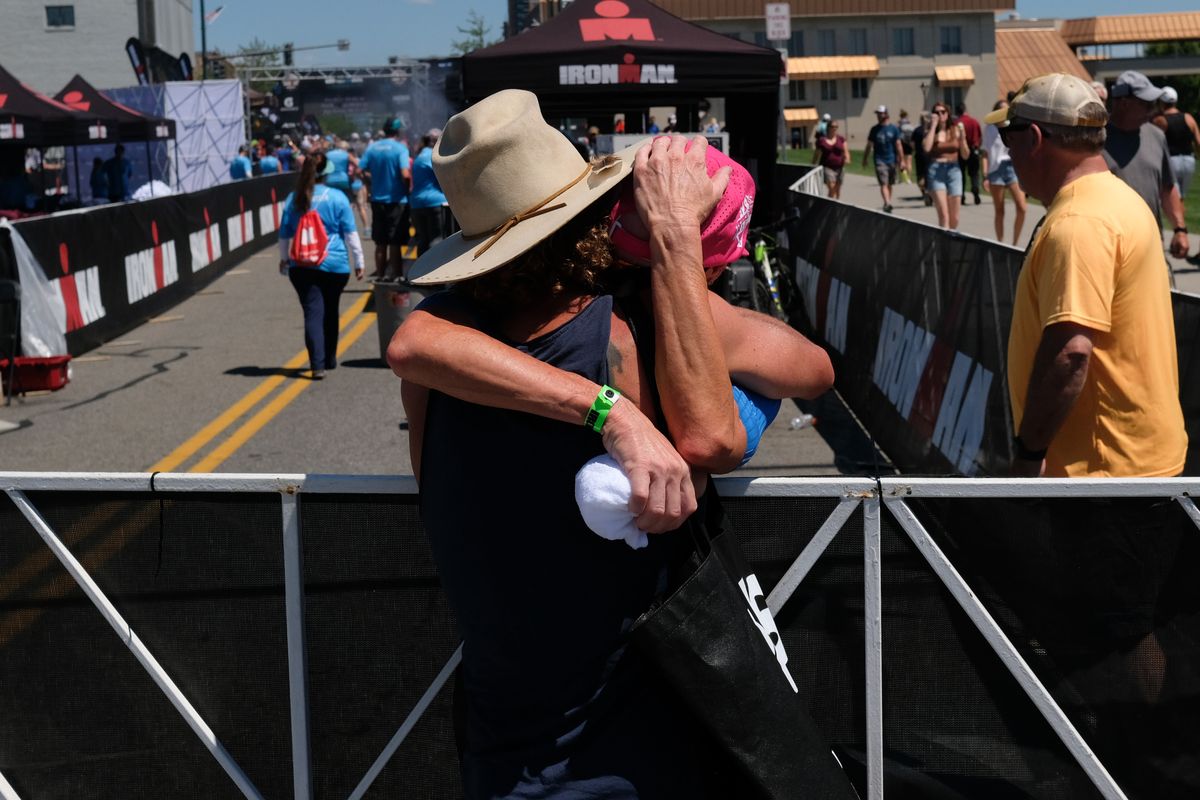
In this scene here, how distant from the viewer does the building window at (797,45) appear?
317ft

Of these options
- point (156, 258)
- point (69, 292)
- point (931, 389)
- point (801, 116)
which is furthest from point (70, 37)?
point (931, 389)

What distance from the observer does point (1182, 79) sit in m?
85.5

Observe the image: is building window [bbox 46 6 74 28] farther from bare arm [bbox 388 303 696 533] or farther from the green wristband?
the green wristband

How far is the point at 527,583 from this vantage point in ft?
7.36

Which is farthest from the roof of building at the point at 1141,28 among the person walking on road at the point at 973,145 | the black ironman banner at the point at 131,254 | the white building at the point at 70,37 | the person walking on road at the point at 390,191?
the person walking on road at the point at 390,191

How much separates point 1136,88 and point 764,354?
6.98m

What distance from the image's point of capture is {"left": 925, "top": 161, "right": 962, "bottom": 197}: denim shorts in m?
19.8

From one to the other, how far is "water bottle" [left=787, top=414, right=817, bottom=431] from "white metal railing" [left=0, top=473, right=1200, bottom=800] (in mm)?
7154

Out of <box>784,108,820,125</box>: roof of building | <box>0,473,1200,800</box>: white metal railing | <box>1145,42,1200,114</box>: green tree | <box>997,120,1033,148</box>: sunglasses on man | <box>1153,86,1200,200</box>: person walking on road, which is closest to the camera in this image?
<box>0,473,1200,800</box>: white metal railing

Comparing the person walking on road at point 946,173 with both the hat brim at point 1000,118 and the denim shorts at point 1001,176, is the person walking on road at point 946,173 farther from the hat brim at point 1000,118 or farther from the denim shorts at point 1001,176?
the hat brim at point 1000,118

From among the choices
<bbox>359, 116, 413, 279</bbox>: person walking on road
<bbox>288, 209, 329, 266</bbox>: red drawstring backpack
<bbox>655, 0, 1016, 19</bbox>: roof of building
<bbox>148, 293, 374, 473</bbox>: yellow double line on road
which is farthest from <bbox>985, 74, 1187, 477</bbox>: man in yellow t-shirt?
<bbox>655, 0, 1016, 19</bbox>: roof of building

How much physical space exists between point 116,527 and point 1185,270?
51.4 feet

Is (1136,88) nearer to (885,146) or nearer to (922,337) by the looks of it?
(922,337)

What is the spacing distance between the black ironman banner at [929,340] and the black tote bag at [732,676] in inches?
132
